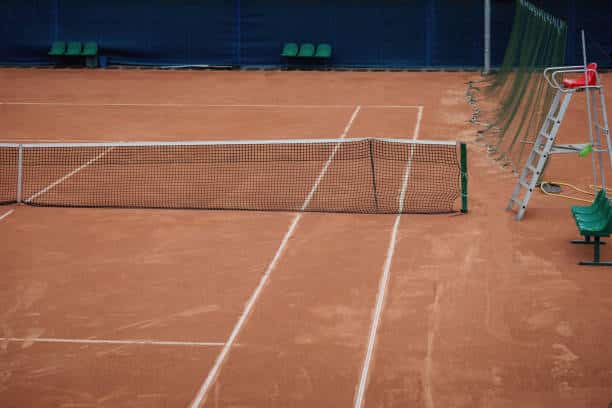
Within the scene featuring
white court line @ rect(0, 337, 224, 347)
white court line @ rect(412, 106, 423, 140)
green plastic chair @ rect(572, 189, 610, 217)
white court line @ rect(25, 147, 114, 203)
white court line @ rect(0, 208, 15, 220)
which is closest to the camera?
white court line @ rect(0, 337, 224, 347)

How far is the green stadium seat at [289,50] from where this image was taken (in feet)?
95.0

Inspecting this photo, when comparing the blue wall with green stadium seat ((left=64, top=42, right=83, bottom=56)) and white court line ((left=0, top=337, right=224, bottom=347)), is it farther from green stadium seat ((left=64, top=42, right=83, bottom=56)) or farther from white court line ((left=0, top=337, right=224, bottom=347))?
white court line ((left=0, top=337, right=224, bottom=347))

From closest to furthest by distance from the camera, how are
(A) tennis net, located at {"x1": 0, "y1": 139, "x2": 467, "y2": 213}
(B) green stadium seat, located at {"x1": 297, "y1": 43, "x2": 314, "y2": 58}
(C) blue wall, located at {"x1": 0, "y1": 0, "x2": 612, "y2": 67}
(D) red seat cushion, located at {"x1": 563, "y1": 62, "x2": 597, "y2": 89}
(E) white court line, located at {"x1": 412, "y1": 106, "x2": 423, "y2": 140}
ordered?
(D) red seat cushion, located at {"x1": 563, "y1": 62, "x2": 597, "y2": 89} → (A) tennis net, located at {"x1": 0, "y1": 139, "x2": 467, "y2": 213} → (E) white court line, located at {"x1": 412, "y1": 106, "x2": 423, "y2": 140} → (C) blue wall, located at {"x1": 0, "y1": 0, "x2": 612, "y2": 67} → (B) green stadium seat, located at {"x1": 297, "y1": 43, "x2": 314, "y2": 58}

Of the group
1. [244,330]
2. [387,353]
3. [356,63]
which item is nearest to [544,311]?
[387,353]

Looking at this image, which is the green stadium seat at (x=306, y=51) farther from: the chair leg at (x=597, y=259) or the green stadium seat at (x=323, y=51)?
the chair leg at (x=597, y=259)

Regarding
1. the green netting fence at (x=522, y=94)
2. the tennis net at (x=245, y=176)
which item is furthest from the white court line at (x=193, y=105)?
the tennis net at (x=245, y=176)

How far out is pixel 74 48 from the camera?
29547 mm

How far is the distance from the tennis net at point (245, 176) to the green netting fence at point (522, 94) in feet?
3.59

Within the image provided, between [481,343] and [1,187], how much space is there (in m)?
8.74

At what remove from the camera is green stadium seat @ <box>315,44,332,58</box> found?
2880 centimetres

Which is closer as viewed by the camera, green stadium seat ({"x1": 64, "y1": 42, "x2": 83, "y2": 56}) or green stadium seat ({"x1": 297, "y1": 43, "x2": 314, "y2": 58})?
green stadium seat ({"x1": 297, "y1": 43, "x2": 314, "y2": 58})

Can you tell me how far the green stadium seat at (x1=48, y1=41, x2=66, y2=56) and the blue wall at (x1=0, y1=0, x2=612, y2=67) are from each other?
329 mm

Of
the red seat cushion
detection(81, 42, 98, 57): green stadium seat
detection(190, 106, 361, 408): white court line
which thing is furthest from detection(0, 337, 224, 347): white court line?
detection(81, 42, 98, 57): green stadium seat

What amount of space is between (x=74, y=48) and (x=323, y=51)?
7.87 m
